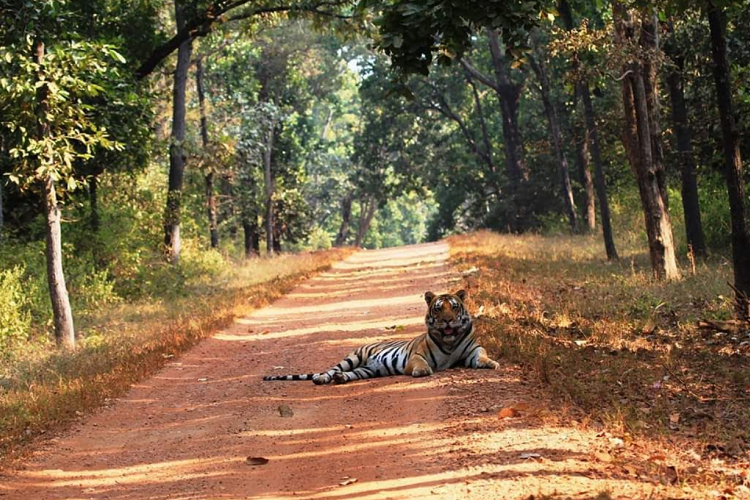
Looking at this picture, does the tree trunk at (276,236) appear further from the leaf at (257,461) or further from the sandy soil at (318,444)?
the leaf at (257,461)

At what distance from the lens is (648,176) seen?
56.6ft

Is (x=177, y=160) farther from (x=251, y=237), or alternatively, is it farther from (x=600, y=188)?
(x=251, y=237)

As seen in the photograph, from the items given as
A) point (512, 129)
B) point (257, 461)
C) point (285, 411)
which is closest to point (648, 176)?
point (285, 411)

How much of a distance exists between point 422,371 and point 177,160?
17.3m

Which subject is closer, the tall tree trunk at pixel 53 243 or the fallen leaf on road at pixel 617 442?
the fallen leaf on road at pixel 617 442

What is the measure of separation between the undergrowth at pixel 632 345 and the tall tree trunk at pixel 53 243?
22.4 feet

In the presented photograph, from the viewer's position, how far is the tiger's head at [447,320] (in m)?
9.46

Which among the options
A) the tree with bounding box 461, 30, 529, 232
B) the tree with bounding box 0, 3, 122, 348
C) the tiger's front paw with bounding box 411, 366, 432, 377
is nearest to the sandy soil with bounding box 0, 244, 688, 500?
the tiger's front paw with bounding box 411, 366, 432, 377

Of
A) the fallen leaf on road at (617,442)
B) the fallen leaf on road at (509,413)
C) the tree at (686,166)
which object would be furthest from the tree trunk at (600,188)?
the fallen leaf on road at (617,442)

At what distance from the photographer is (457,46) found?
8.62 metres

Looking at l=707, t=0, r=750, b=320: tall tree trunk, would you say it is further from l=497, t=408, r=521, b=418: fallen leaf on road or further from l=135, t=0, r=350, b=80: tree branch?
l=135, t=0, r=350, b=80: tree branch

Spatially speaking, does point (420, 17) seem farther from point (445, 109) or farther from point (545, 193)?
point (445, 109)

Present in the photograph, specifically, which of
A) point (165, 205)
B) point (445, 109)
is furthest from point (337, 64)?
point (165, 205)

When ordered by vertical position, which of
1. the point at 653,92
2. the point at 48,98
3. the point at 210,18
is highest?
the point at 210,18
